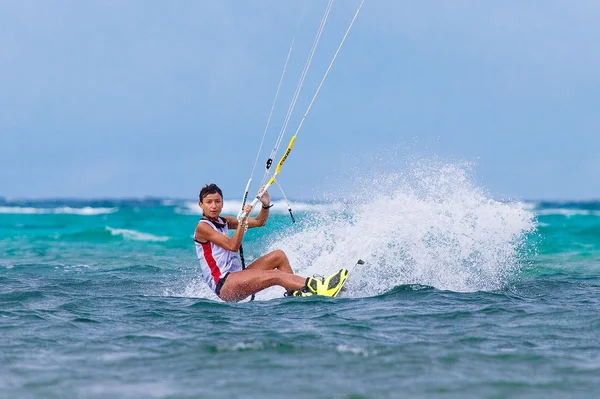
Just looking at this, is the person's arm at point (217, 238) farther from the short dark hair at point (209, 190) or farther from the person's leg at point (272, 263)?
the person's leg at point (272, 263)

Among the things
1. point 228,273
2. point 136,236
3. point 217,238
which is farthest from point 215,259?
point 136,236

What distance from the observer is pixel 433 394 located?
516cm

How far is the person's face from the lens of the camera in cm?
917

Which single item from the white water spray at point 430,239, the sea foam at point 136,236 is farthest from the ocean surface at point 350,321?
the sea foam at point 136,236

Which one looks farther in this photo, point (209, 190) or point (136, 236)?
point (136, 236)

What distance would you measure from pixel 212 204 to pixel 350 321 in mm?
2431

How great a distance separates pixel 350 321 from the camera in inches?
302

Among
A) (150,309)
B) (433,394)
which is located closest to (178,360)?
(433,394)

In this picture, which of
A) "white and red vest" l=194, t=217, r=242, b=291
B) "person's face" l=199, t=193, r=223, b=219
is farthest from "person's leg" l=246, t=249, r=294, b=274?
"person's face" l=199, t=193, r=223, b=219

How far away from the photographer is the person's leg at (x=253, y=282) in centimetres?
923

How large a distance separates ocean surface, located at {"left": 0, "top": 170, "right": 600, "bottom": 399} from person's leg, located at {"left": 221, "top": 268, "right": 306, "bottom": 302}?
0.23 meters

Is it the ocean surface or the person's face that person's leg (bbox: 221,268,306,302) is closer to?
the ocean surface

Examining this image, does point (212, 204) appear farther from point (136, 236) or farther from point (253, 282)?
point (136, 236)

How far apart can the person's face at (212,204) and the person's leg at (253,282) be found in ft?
2.52
